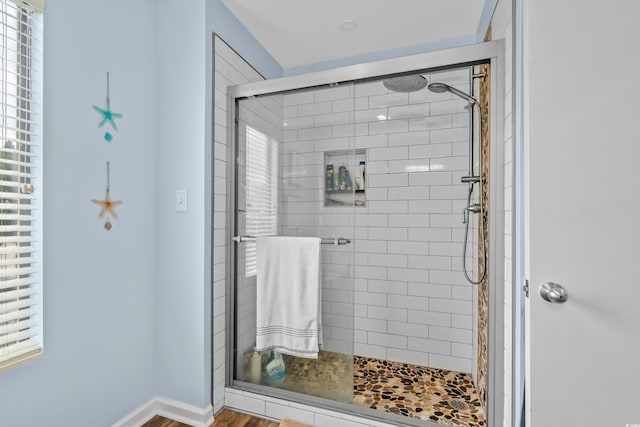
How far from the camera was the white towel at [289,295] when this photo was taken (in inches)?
66.1

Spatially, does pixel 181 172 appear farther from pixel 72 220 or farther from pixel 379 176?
pixel 379 176

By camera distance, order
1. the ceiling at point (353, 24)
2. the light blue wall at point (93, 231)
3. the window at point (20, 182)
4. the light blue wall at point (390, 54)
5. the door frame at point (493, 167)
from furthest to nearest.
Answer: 1. the light blue wall at point (390, 54)
2. the ceiling at point (353, 24)
3. the door frame at point (493, 167)
4. the light blue wall at point (93, 231)
5. the window at point (20, 182)

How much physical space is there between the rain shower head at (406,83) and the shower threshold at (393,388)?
1.52m

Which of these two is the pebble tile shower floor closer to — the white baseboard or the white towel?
the white towel

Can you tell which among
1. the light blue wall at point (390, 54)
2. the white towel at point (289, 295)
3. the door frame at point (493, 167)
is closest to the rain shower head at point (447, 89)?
the door frame at point (493, 167)

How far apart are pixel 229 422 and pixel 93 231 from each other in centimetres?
124

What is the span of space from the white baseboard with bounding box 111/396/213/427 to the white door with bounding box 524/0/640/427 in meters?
1.55

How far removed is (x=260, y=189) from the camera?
1.81 metres

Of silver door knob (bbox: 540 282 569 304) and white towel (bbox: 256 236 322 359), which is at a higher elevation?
silver door knob (bbox: 540 282 569 304)

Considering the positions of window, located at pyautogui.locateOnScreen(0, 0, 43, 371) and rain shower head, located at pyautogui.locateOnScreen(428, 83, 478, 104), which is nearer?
window, located at pyautogui.locateOnScreen(0, 0, 43, 371)

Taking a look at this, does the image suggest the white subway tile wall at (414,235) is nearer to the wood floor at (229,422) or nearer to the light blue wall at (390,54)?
the light blue wall at (390,54)

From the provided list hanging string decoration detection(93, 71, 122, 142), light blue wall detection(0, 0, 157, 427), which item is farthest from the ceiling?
hanging string decoration detection(93, 71, 122, 142)

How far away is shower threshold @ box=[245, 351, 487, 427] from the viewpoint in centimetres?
166

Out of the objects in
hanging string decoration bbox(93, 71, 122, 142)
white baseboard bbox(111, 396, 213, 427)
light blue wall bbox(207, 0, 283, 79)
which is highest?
light blue wall bbox(207, 0, 283, 79)
